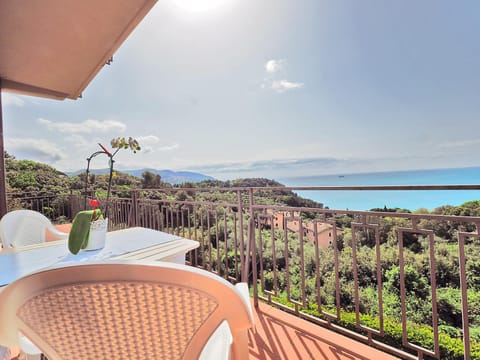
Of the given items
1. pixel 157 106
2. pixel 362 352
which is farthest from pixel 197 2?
pixel 157 106

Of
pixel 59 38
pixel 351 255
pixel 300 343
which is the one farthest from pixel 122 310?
pixel 59 38

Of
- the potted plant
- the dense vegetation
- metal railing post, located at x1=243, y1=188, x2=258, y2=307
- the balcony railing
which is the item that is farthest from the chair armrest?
metal railing post, located at x1=243, y1=188, x2=258, y2=307

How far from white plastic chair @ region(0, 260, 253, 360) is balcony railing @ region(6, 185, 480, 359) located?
1304 mm

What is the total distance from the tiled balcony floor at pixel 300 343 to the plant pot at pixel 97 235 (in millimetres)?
1231

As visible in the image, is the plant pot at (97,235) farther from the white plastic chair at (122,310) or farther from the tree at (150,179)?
the tree at (150,179)

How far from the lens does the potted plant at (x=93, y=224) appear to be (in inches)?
45.5

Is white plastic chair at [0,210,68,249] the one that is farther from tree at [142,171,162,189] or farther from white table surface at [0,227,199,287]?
tree at [142,171,162,189]

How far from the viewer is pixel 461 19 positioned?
8.21 meters

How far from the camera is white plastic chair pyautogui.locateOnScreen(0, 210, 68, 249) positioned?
167cm

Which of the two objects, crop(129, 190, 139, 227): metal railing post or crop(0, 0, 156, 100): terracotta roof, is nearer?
crop(0, 0, 156, 100): terracotta roof

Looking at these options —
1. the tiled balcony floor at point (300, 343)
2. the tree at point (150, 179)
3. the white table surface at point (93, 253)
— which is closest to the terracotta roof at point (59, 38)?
the white table surface at point (93, 253)

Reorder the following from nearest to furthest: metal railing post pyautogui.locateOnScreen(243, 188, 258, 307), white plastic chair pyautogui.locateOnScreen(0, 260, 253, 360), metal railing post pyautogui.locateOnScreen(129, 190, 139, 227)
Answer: white plastic chair pyautogui.locateOnScreen(0, 260, 253, 360), metal railing post pyautogui.locateOnScreen(243, 188, 258, 307), metal railing post pyautogui.locateOnScreen(129, 190, 139, 227)

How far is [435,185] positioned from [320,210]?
2.27 feet

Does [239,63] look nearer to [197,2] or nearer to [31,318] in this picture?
[197,2]
